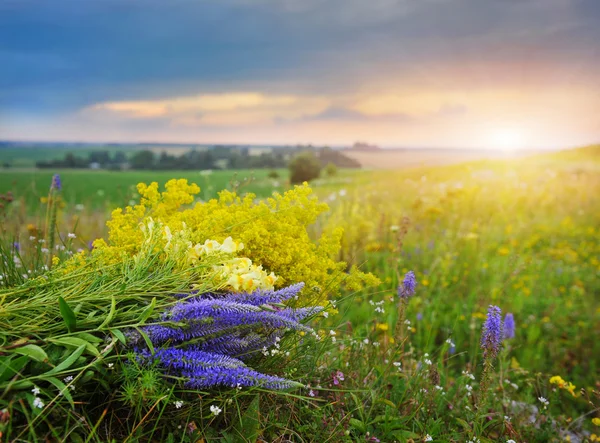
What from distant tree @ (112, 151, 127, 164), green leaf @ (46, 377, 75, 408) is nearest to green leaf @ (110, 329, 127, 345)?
green leaf @ (46, 377, 75, 408)

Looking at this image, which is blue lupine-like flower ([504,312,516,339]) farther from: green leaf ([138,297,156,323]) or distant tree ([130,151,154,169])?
distant tree ([130,151,154,169])

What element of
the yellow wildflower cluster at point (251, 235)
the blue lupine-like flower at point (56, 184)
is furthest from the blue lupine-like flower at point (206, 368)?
the blue lupine-like flower at point (56, 184)

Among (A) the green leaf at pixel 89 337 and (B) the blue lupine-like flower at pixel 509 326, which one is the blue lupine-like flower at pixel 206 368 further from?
(B) the blue lupine-like flower at pixel 509 326

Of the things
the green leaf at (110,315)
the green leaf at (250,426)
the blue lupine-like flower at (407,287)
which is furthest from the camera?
the blue lupine-like flower at (407,287)

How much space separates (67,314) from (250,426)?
2.65ft

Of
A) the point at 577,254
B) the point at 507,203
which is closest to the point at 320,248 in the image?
the point at 577,254

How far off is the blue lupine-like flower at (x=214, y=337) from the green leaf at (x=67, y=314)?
0.64 ft

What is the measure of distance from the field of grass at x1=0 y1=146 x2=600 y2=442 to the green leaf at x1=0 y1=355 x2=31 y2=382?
1.18ft

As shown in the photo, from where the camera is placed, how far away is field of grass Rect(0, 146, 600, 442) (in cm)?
223

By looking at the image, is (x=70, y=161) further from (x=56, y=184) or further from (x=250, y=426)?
(x=250, y=426)

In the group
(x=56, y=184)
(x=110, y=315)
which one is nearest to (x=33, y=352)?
(x=110, y=315)

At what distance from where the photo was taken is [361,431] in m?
2.34

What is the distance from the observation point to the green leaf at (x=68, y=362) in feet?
5.25

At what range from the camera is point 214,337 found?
1873 millimetres
